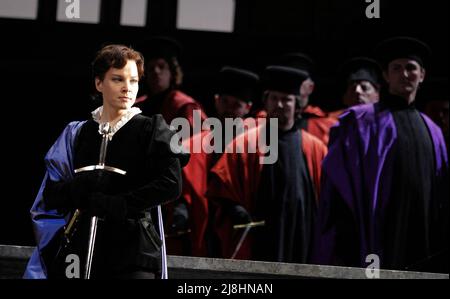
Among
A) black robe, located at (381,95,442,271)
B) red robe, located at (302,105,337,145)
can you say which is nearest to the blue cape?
black robe, located at (381,95,442,271)

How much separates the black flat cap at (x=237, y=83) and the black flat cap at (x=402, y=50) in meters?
1.24

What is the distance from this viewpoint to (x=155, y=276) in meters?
2.94

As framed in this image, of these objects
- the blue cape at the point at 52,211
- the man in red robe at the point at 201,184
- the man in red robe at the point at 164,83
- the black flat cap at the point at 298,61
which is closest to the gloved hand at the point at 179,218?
the man in red robe at the point at 201,184

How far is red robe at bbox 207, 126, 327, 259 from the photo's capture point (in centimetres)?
564

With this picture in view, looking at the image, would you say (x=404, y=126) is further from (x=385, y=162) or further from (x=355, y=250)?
(x=355, y=250)

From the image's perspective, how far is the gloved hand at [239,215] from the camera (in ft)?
18.2

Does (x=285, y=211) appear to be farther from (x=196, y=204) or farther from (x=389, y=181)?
(x=389, y=181)

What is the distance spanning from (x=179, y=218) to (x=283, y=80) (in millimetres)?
1172

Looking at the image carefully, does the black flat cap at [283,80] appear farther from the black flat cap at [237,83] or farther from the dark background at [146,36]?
the dark background at [146,36]

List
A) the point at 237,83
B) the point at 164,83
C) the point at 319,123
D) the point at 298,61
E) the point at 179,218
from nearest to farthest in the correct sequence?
the point at 179,218
the point at 164,83
the point at 237,83
the point at 319,123
the point at 298,61

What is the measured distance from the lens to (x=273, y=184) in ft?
18.7

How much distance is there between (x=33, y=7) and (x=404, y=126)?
339cm

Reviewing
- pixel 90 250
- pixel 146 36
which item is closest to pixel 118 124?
pixel 90 250
